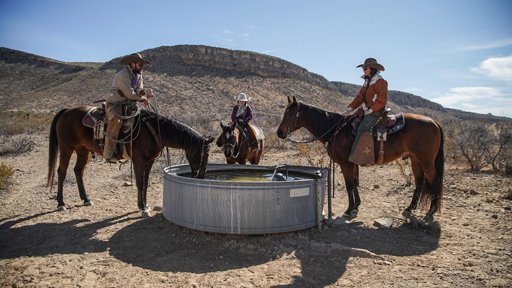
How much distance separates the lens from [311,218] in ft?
15.0

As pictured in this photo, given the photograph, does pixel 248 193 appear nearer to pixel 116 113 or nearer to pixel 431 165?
pixel 116 113

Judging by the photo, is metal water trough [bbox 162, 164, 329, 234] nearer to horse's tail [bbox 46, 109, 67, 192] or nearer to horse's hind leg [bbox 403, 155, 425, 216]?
horse's hind leg [bbox 403, 155, 425, 216]

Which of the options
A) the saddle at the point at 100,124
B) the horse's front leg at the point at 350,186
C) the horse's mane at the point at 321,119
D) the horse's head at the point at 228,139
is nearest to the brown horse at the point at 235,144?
the horse's head at the point at 228,139

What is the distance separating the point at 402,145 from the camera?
17.5ft

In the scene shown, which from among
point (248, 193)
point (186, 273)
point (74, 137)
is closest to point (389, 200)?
point (248, 193)

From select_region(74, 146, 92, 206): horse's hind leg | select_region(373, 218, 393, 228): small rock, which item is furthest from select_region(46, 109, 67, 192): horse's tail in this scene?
select_region(373, 218, 393, 228): small rock

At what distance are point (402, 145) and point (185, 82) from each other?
4267 cm

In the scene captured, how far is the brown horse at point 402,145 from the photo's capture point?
206 inches

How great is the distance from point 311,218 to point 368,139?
1.88 meters

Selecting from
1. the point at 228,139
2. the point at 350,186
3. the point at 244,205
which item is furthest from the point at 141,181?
the point at 350,186

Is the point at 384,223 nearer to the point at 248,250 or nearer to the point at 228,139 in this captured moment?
the point at 248,250

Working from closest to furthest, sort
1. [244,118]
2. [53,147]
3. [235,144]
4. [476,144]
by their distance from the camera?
[53,147] < [235,144] < [244,118] < [476,144]

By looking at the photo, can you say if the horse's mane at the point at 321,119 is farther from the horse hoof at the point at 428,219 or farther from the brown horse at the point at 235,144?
the horse hoof at the point at 428,219

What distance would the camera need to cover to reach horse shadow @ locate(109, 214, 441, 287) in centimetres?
365
